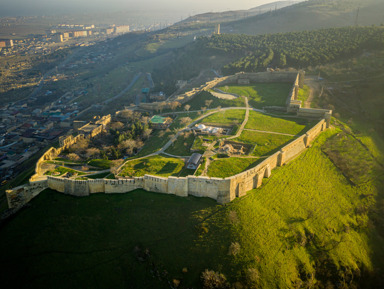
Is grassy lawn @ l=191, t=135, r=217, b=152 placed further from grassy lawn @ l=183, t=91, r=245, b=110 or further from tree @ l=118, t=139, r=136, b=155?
grassy lawn @ l=183, t=91, r=245, b=110

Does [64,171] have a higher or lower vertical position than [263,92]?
lower

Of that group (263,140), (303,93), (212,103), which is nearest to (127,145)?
(263,140)

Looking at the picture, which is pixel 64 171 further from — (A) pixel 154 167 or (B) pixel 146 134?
(B) pixel 146 134

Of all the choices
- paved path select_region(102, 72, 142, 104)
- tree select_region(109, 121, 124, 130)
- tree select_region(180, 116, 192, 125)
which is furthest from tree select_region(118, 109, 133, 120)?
paved path select_region(102, 72, 142, 104)

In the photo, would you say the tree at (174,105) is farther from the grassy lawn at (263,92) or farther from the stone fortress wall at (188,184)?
the stone fortress wall at (188,184)

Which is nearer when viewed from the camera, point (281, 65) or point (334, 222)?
point (334, 222)

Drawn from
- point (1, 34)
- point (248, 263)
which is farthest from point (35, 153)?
point (1, 34)

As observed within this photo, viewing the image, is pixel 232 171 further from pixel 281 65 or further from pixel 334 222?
pixel 281 65
